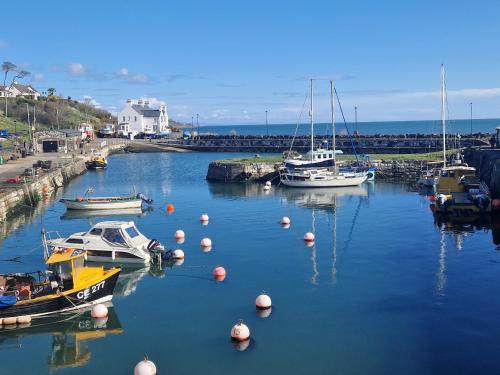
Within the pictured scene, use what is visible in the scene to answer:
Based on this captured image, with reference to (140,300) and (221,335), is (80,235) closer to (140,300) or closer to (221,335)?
(140,300)

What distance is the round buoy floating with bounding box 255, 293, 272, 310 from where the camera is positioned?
2197cm

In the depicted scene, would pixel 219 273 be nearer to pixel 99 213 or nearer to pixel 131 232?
pixel 131 232

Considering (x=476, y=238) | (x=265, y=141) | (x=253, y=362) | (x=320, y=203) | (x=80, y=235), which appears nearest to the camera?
(x=253, y=362)

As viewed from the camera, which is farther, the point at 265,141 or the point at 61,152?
the point at 265,141

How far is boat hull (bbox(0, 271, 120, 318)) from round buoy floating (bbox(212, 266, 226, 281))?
212 inches

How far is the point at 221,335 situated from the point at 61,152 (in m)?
80.9

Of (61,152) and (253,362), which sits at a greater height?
(61,152)

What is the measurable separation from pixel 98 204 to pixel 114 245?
746 inches

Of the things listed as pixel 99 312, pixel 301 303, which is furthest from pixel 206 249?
pixel 99 312

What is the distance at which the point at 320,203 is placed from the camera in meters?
51.0

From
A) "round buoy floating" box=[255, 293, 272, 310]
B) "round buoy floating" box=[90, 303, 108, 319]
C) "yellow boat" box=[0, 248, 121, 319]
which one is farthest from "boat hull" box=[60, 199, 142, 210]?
"round buoy floating" box=[255, 293, 272, 310]

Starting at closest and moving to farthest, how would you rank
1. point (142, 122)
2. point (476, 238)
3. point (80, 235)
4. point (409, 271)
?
point (409, 271) < point (80, 235) < point (476, 238) < point (142, 122)

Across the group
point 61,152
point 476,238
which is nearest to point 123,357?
point 476,238

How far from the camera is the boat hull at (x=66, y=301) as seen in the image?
2080 cm
